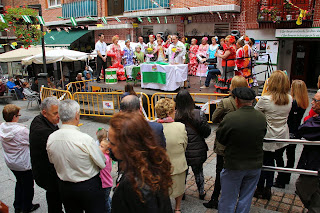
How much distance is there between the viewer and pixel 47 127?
3.32 m

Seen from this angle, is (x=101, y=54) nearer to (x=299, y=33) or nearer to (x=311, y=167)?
(x=299, y=33)

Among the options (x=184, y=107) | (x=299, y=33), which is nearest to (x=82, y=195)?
(x=184, y=107)

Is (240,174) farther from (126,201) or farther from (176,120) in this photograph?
(126,201)

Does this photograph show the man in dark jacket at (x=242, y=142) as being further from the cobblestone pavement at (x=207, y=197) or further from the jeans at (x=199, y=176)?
the cobblestone pavement at (x=207, y=197)

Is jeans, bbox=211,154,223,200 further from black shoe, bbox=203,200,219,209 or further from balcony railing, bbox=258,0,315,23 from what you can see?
balcony railing, bbox=258,0,315,23

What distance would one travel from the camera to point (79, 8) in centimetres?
2138

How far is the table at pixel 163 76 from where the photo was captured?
8.77 m

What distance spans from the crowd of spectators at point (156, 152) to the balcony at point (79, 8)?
18761 mm

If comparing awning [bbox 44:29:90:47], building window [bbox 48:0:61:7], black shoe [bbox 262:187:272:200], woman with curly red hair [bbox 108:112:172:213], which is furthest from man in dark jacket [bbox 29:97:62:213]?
building window [bbox 48:0:61:7]

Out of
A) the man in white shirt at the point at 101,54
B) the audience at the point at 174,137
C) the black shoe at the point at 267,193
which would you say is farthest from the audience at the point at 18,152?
the man in white shirt at the point at 101,54

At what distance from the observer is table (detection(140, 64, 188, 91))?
877 cm

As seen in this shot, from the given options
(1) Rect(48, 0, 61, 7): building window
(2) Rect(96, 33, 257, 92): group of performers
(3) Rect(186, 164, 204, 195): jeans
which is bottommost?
(3) Rect(186, 164, 204, 195): jeans

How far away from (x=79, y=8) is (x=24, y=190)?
790 inches

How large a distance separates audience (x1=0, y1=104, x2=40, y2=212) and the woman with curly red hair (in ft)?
8.36
